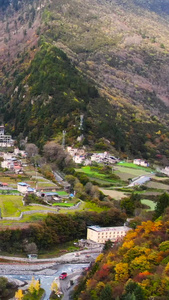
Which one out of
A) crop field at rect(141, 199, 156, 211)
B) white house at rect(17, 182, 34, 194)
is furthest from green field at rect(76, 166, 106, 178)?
white house at rect(17, 182, 34, 194)

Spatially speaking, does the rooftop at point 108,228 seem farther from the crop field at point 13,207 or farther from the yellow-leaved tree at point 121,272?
the yellow-leaved tree at point 121,272

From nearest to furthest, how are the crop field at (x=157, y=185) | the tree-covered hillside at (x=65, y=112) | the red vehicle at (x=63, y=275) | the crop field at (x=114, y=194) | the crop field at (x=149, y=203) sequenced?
the red vehicle at (x=63, y=275) < the crop field at (x=149, y=203) < the crop field at (x=114, y=194) < the crop field at (x=157, y=185) < the tree-covered hillside at (x=65, y=112)

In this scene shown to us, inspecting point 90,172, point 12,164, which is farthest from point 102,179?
point 12,164

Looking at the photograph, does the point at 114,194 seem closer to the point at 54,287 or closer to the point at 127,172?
the point at 127,172

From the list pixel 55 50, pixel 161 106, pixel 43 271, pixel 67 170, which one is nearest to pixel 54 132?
pixel 67 170

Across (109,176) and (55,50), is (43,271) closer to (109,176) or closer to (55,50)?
(109,176)

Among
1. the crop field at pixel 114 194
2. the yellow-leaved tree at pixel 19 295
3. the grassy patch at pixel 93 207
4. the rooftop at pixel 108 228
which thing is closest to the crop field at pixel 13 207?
the grassy patch at pixel 93 207

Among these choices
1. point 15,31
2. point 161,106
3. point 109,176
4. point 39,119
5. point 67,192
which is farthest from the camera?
point 15,31
